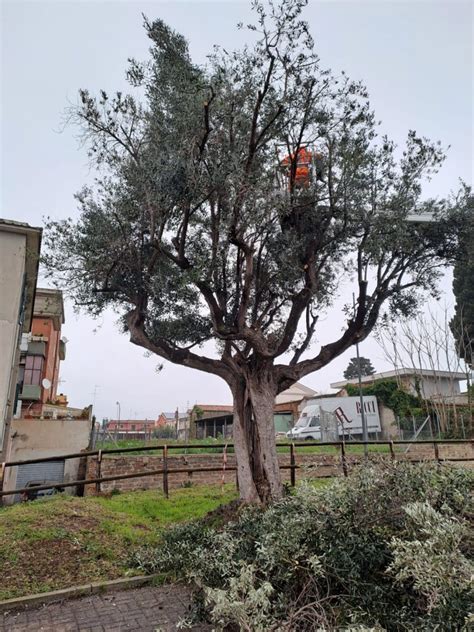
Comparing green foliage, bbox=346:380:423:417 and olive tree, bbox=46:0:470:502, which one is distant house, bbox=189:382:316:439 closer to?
green foliage, bbox=346:380:423:417

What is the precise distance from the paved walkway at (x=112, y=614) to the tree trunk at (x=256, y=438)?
2.15 meters

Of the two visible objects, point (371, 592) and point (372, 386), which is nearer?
point (371, 592)

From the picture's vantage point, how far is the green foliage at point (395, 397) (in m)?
25.9

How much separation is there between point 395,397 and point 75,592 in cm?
2505

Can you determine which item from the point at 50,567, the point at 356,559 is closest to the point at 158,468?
the point at 50,567

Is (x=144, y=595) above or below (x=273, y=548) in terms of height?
below

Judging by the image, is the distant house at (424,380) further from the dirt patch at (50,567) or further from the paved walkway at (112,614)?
the paved walkway at (112,614)

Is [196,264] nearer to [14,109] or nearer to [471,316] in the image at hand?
[14,109]

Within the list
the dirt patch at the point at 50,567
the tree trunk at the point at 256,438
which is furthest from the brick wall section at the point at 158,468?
the dirt patch at the point at 50,567

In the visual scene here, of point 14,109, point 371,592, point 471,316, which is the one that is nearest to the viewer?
point 371,592

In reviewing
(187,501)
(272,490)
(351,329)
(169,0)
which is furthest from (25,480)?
(169,0)

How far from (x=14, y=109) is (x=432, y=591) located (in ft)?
32.1

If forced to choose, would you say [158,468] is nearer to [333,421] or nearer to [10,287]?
[10,287]

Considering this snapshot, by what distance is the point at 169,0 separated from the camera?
7164 millimetres
